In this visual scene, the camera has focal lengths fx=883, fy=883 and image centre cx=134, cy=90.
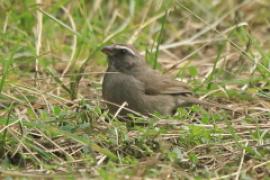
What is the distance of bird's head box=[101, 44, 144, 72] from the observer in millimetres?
7445

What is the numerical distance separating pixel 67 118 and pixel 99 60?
2.55 meters

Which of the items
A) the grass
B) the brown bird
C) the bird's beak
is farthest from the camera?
the bird's beak

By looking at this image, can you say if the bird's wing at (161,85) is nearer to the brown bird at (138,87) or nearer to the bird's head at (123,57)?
the brown bird at (138,87)

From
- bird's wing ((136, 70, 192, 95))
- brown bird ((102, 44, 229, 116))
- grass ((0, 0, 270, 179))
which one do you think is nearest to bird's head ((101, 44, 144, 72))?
brown bird ((102, 44, 229, 116))

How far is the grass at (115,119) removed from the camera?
5859 millimetres

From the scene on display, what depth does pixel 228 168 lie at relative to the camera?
5840mm

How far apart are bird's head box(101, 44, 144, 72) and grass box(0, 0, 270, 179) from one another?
0.83 ft

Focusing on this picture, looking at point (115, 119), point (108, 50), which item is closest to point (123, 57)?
point (108, 50)

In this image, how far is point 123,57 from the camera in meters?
7.50


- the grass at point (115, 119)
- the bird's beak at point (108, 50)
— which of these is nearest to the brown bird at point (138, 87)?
the bird's beak at point (108, 50)

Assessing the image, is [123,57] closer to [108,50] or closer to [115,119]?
[108,50]

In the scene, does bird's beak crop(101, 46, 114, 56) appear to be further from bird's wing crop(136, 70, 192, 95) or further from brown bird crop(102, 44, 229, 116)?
bird's wing crop(136, 70, 192, 95)

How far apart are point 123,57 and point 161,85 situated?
41 cm

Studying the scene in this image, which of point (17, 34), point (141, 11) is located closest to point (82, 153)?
point (17, 34)
